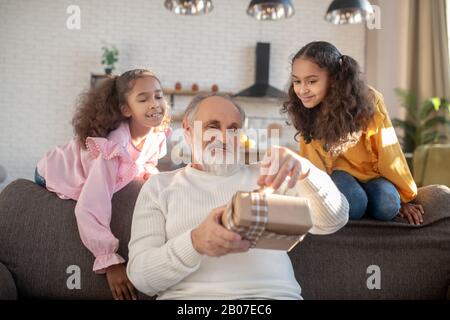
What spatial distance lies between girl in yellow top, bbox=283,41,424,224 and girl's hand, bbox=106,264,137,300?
79 cm

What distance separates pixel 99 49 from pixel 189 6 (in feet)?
9.58

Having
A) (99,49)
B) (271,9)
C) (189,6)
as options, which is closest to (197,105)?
(189,6)

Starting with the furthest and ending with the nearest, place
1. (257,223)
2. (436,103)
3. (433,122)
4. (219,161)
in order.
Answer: (433,122) → (436,103) → (219,161) → (257,223)

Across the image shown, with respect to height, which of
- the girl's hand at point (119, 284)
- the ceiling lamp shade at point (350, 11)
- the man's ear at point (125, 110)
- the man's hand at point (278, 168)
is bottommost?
the girl's hand at point (119, 284)

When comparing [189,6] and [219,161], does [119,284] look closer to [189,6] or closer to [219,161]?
[219,161]

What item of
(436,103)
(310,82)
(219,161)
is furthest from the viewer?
(436,103)

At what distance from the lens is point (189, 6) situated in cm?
→ 362

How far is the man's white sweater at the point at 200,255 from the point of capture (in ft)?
3.57

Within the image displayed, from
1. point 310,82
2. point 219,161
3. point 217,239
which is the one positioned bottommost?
point 217,239

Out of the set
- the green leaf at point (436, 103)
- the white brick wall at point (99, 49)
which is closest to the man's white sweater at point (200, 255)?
the green leaf at point (436, 103)

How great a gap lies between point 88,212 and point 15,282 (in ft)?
1.01

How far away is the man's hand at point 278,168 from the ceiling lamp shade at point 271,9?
293 centimetres

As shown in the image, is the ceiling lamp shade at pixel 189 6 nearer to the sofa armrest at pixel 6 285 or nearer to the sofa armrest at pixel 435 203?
the sofa armrest at pixel 435 203

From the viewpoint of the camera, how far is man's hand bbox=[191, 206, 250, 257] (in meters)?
0.93
